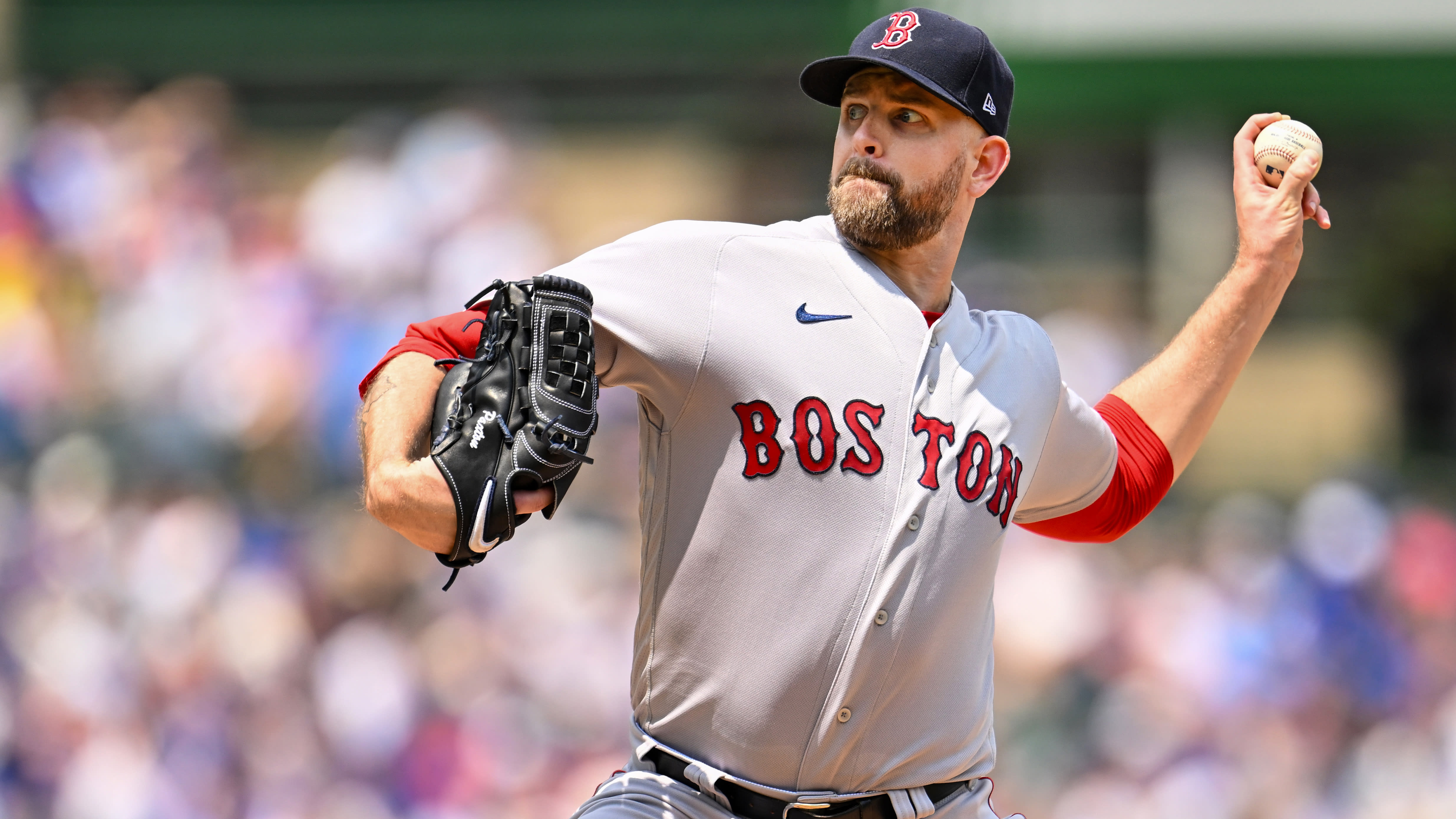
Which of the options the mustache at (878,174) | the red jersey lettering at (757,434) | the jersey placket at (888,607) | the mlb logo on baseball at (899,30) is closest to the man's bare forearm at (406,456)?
the red jersey lettering at (757,434)

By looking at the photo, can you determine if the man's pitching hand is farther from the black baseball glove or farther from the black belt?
the black baseball glove

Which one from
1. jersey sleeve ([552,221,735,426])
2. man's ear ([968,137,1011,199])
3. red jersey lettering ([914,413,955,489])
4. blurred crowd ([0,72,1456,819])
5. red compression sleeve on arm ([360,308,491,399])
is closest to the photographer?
red compression sleeve on arm ([360,308,491,399])

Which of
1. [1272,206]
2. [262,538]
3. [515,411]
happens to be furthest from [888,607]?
[262,538]

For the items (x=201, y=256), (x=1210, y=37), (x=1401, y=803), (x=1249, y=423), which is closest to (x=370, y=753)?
(x=201, y=256)

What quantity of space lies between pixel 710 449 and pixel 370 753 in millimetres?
4608

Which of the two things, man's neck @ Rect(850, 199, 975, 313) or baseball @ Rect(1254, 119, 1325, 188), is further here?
baseball @ Rect(1254, 119, 1325, 188)

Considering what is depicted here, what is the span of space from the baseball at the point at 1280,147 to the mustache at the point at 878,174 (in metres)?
0.93

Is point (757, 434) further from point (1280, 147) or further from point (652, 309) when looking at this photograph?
point (1280, 147)

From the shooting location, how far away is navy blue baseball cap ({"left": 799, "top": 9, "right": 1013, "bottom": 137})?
8.27 ft

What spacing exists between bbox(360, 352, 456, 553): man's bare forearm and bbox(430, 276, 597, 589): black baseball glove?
2cm

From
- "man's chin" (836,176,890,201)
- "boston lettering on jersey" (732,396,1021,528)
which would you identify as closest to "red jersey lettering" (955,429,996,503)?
"boston lettering on jersey" (732,396,1021,528)

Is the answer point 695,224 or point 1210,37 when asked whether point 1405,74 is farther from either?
point 695,224

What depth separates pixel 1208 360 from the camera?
9.91 feet

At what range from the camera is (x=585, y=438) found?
2.11m
